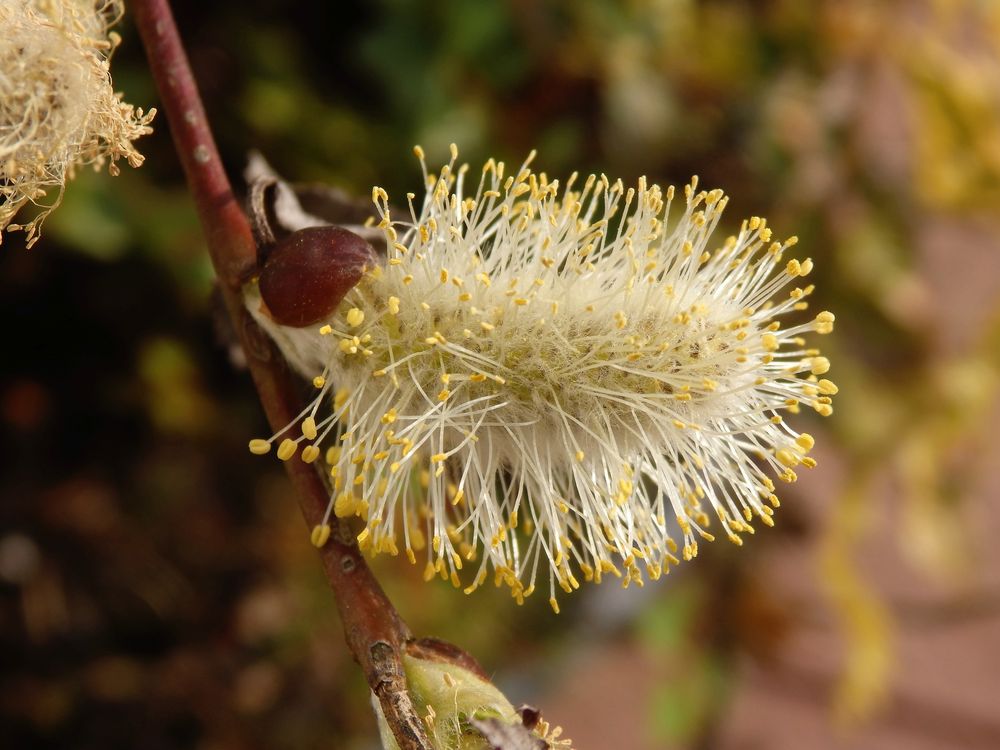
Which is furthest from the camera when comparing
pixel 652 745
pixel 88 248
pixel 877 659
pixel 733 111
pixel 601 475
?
pixel 652 745

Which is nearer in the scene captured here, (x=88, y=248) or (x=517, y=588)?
(x=517, y=588)

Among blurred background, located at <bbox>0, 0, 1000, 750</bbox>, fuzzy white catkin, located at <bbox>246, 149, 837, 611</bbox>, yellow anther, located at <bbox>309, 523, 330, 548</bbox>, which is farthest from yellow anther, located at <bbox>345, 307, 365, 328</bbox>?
blurred background, located at <bbox>0, 0, 1000, 750</bbox>

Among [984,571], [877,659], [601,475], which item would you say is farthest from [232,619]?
[984,571]

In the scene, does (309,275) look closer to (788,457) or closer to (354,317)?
(354,317)

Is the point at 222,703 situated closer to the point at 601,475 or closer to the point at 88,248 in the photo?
the point at 88,248

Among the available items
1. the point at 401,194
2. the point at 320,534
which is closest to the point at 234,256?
the point at 320,534

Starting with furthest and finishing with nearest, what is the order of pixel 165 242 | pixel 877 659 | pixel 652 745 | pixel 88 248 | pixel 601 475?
pixel 652 745 < pixel 877 659 < pixel 165 242 < pixel 88 248 < pixel 601 475

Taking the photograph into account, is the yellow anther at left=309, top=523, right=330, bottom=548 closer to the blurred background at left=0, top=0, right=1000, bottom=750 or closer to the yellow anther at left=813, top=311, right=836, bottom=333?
the yellow anther at left=813, top=311, right=836, bottom=333
